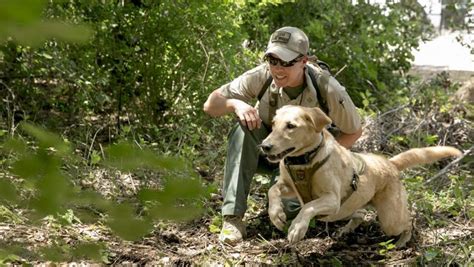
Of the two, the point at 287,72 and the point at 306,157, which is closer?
the point at 306,157

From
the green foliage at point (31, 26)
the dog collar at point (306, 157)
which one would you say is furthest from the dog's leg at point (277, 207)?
the green foliage at point (31, 26)

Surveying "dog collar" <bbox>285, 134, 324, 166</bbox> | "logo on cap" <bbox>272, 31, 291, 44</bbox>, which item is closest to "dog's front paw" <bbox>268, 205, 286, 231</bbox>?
"dog collar" <bbox>285, 134, 324, 166</bbox>

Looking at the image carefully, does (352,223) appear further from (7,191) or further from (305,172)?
(7,191)

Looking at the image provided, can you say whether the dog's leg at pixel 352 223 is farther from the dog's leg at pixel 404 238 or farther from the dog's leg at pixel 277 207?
the dog's leg at pixel 277 207

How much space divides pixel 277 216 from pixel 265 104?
Result: 2.56 ft

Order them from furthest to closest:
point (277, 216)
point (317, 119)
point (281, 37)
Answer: point (281, 37)
point (277, 216)
point (317, 119)

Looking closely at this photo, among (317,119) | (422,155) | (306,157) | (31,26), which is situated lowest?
(422,155)

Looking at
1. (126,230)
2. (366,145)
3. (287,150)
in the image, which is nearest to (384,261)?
(287,150)

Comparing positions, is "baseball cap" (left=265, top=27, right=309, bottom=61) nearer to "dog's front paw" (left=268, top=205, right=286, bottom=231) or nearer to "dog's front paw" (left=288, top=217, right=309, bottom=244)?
"dog's front paw" (left=268, top=205, right=286, bottom=231)

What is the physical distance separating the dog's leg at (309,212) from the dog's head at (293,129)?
308 mm

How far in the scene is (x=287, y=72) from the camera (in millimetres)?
4410

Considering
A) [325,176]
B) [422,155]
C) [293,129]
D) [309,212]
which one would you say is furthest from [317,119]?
[422,155]

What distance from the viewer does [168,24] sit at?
6500mm

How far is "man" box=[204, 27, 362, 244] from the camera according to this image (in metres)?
4.42
